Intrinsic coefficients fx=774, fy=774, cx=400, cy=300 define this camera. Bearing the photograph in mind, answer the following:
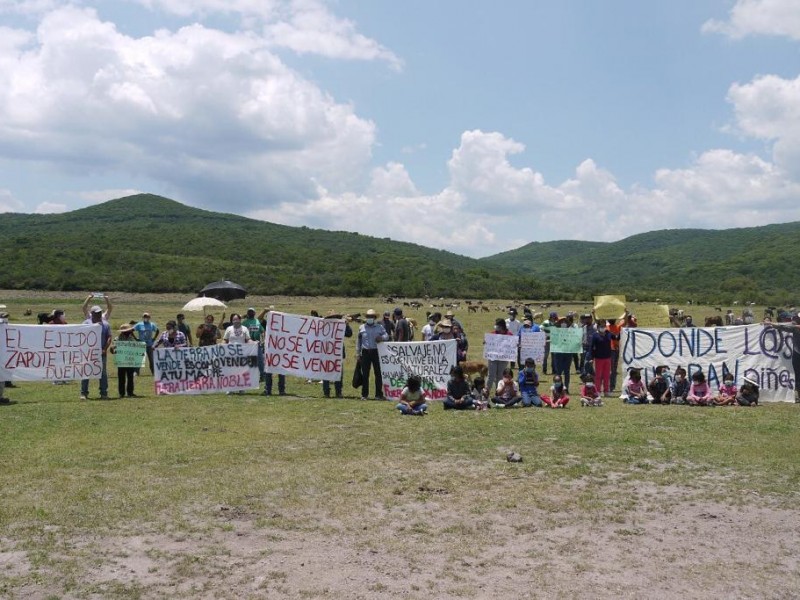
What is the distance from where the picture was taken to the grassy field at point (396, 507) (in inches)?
251

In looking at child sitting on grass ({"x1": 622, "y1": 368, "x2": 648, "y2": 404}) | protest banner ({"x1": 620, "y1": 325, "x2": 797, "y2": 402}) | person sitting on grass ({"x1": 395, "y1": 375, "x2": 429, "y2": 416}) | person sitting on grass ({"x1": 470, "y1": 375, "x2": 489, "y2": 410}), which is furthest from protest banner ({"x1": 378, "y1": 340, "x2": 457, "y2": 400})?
protest banner ({"x1": 620, "y1": 325, "x2": 797, "y2": 402})

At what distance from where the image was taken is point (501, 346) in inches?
684

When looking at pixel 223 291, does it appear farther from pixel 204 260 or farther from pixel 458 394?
pixel 204 260

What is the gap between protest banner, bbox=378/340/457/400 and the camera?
653 inches

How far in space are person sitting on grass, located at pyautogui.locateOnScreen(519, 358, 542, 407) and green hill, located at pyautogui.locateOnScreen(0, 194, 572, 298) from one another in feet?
225

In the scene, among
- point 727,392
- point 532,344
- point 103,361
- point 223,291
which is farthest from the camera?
point 223,291

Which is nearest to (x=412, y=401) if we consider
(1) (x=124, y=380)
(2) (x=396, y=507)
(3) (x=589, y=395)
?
(3) (x=589, y=395)

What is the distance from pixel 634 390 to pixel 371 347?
225 inches

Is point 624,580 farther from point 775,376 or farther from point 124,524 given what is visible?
point 775,376

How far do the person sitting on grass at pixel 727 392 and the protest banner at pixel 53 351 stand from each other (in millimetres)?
12982

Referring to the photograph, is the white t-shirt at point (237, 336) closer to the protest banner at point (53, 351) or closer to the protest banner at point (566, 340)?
the protest banner at point (53, 351)

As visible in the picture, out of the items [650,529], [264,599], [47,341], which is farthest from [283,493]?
[47,341]

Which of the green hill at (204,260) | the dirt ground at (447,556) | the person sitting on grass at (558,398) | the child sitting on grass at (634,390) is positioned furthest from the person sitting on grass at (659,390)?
the green hill at (204,260)

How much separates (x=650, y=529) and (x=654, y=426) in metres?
5.68
